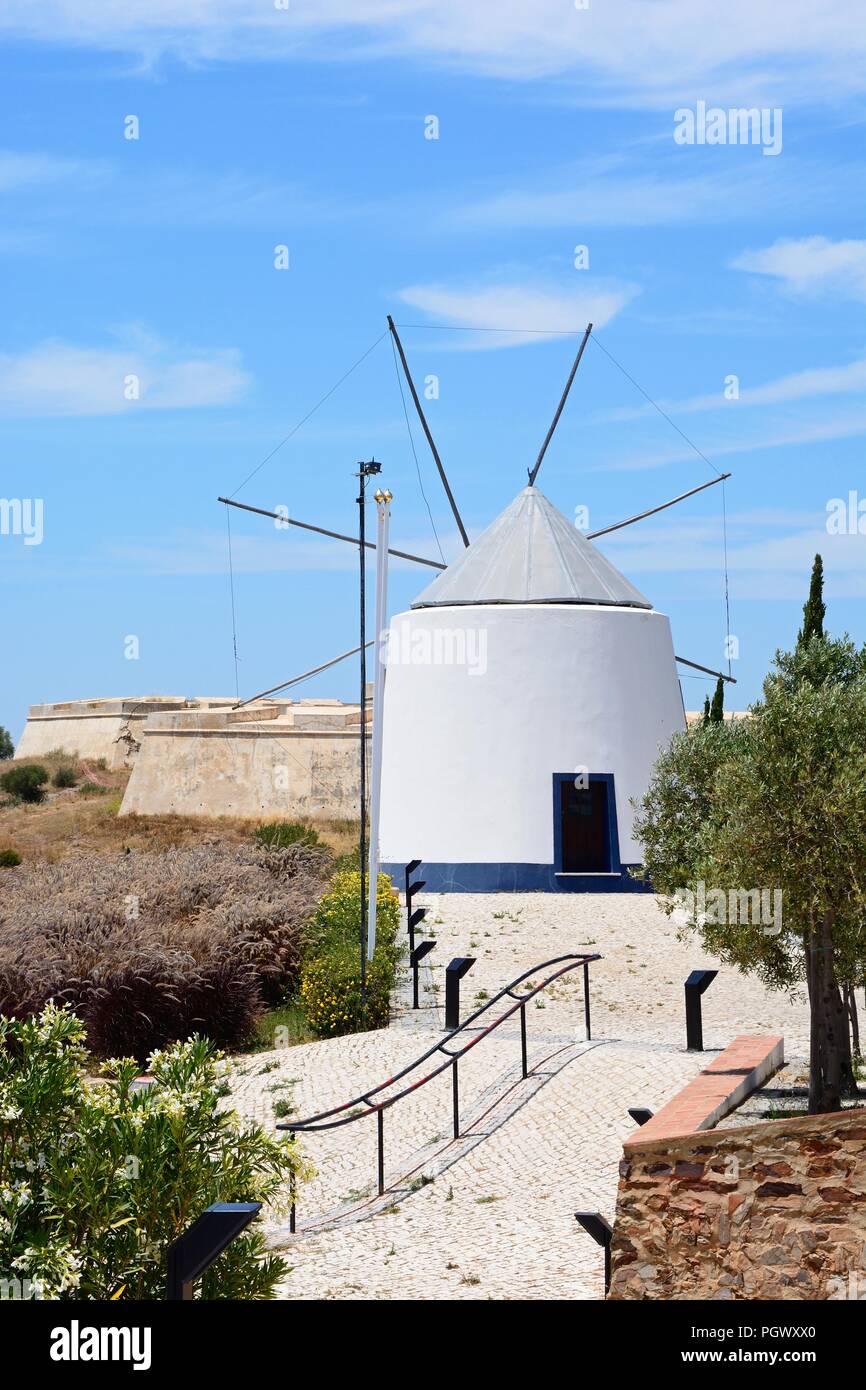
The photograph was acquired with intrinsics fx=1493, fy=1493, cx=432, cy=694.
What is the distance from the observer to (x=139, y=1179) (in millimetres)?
6520

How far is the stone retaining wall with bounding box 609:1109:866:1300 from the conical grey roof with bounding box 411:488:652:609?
62.8 feet

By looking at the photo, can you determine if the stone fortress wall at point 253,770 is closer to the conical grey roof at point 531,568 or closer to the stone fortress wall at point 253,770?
the stone fortress wall at point 253,770

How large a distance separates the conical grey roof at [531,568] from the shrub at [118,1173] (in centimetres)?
1999

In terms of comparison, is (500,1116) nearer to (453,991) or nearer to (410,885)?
(453,991)

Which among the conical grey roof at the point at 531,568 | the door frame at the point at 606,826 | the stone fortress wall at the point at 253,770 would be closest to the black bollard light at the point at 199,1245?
the door frame at the point at 606,826

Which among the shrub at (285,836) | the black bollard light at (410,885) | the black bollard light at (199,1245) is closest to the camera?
the black bollard light at (199,1245)

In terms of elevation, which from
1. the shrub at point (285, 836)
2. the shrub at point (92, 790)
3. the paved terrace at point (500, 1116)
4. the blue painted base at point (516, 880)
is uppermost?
the shrub at point (92, 790)

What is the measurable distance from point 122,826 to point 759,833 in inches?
1386

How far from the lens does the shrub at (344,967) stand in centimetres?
1666

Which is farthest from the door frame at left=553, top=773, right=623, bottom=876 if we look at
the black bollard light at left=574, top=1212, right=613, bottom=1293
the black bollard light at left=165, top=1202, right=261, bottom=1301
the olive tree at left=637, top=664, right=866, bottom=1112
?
the black bollard light at left=165, top=1202, right=261, bottom=1301
